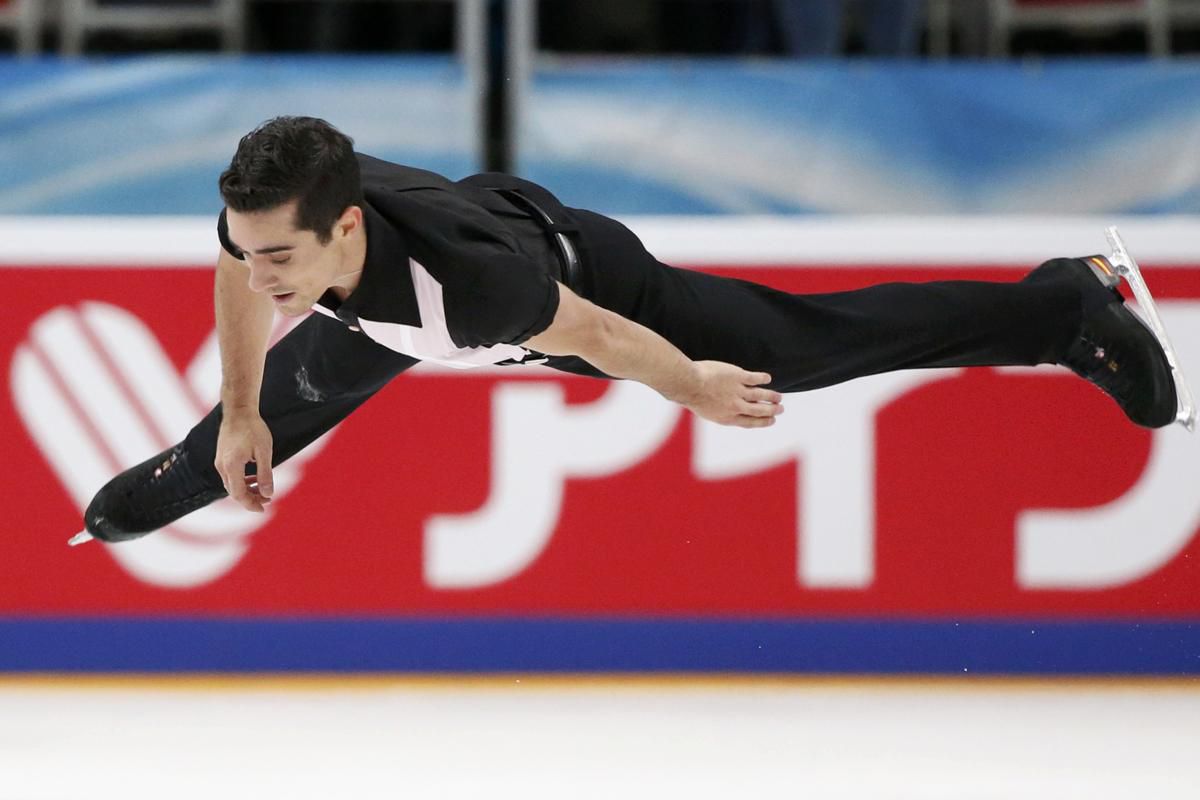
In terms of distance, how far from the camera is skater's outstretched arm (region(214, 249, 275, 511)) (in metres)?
3.54

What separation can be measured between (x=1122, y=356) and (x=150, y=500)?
7.54ft

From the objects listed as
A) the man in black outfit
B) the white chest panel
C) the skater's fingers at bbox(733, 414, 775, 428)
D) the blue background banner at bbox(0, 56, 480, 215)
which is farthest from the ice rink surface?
the blue background banner at bbox(0, 56, 480, 215)

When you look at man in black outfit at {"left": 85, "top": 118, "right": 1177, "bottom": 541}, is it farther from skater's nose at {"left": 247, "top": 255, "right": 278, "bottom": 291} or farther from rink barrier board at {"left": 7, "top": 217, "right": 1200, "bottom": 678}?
rink barrier board at {"left": 7, "top": 217, "right": 1200, "bottom": 678}

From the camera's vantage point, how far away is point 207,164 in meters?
5.91

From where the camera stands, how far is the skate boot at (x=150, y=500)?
395cm

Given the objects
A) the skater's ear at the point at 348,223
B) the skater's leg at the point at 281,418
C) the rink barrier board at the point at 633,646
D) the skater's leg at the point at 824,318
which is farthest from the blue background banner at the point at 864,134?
the skater's ear at the point at 348,223

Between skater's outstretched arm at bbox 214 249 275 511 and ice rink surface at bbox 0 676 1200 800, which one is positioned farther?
ice rink surface at bbox 0 676 1200 800

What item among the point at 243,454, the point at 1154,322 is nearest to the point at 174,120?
the point at 243,454

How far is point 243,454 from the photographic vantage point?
372cm

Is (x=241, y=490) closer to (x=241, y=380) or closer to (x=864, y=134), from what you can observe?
(x=241, y=380)

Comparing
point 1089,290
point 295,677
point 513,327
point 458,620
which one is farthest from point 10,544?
point 1089,290

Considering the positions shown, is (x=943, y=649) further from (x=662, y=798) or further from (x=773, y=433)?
(x=662, y=798)

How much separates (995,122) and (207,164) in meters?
2.78

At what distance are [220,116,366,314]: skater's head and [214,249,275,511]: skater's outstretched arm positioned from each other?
397mm
